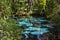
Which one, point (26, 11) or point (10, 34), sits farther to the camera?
point (26, 11)

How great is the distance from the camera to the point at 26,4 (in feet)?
35.5

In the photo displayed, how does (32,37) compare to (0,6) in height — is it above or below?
below

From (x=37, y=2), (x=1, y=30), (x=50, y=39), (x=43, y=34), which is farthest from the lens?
(x=37, y=2)

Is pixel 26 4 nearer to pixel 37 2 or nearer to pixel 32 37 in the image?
pixel 37 2

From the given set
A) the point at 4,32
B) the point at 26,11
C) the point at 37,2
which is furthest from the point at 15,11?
the point at 4,32

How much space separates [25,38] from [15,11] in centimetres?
396

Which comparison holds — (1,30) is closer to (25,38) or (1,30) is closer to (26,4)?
(25,38)

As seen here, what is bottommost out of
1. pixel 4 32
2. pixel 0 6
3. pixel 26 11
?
pixel 26 11

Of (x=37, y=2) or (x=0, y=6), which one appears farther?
(x=37, y=2)

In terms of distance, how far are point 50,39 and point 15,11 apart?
4.29 meters

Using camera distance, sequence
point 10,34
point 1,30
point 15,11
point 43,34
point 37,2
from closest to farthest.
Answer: point 1,30 → point 10,34 → point 43,34 → point 15,11 → point 37,2

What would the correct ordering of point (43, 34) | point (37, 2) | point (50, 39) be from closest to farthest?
point (50, 39), point (43, 34), point (37, 2)

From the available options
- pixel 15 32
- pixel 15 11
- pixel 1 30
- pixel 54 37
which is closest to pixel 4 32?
pixel 1 30

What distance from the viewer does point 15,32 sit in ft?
19.2
